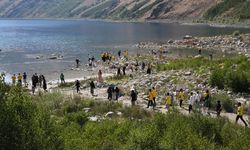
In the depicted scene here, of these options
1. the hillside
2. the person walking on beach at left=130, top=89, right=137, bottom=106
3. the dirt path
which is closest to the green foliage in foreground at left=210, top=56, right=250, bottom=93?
the dirt path

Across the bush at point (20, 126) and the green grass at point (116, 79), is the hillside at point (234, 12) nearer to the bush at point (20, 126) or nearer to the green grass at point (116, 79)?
the green grass at point (116, 79)

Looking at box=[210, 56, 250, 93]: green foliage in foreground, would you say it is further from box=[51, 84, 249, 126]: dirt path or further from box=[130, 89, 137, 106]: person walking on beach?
box=[130, 89, 137, 106]: person walking on beach

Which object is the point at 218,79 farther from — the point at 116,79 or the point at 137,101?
the point at 116,79

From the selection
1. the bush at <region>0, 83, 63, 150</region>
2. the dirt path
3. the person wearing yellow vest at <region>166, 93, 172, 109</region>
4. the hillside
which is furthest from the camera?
the hillside

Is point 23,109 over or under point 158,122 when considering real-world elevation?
over

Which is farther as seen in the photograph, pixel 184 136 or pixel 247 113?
pixel 247 113

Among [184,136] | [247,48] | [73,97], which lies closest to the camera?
[184,136]

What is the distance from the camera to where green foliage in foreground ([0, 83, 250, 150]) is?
17828 mm

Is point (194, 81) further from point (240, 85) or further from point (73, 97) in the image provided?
point (73, 97)

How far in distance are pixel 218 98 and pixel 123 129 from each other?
49.8 ft

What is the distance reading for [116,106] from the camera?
37969mm

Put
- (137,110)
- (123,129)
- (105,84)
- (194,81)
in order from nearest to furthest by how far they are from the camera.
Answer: (123,129) < (137,110) < (194,81) < (105,84)

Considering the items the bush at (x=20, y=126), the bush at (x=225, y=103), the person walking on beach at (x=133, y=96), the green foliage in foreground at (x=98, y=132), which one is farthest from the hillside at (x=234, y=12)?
the bush at (x=20, y=126)

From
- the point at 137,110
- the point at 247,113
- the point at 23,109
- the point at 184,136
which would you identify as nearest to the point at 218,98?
the point at 247,113
